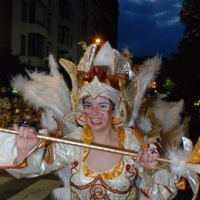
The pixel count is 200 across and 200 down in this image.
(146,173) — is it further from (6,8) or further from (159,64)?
(6,8)

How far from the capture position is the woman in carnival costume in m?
2.86

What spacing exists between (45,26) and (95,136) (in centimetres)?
3284

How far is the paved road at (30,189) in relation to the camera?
255 inches

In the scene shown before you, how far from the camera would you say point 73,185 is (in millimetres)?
2979

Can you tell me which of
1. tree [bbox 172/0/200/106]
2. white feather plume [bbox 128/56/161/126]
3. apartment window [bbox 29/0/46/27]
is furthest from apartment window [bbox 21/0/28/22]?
white feather plume [bbox 128/56/161/126]

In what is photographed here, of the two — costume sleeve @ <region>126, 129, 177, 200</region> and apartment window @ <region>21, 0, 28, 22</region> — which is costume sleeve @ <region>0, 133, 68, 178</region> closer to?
costume sleeve @ <region>126, 129, 177, 200</region>

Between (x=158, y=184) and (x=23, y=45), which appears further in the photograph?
(x=23, y=45)

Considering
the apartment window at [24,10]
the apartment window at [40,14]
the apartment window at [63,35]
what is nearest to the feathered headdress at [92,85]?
the apartment window at [24,10]

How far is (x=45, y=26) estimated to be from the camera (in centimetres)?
Result: 3494

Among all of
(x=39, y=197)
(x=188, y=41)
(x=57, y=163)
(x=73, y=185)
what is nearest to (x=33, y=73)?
(x=57, y=163)

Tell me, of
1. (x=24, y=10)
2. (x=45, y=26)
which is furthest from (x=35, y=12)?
(x=45, y=26)

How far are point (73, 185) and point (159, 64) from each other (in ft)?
3.83

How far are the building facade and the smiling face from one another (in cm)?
2197

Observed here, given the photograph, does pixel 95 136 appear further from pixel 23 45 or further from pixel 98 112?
pixel 23 45
